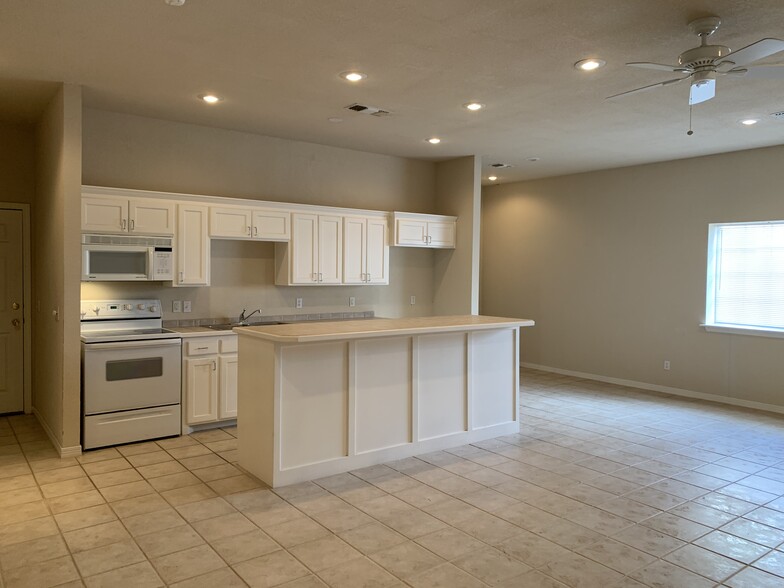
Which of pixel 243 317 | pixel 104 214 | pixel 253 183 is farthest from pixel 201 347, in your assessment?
pixel 253 183

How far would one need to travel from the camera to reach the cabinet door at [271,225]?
19.0 ft

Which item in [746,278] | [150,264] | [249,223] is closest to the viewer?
[150,264]

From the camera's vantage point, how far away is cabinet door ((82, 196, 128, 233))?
15.9 feet

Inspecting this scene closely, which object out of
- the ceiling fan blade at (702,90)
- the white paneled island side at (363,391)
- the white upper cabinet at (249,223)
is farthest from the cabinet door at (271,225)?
the ceiling fan blade at (702,90)

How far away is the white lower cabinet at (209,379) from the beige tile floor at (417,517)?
21 cm

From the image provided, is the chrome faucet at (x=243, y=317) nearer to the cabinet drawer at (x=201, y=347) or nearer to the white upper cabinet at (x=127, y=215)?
the cabinet drawer at (x=201, y=347)

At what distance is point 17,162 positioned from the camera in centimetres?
579

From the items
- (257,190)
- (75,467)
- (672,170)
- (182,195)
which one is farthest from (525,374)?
(75,467)

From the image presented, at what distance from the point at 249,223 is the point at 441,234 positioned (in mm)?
2448

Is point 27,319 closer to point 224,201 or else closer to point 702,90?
point 224,201

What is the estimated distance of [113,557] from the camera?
300cm

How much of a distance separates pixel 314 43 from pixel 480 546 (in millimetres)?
3039

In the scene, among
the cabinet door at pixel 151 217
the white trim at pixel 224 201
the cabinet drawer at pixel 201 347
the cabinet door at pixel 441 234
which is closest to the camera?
the white trim at pixel 224 201

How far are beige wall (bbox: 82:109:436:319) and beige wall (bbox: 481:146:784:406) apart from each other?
2028 mm
